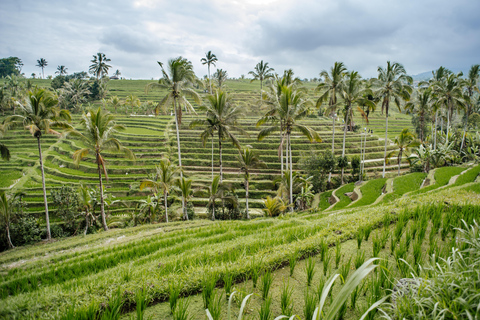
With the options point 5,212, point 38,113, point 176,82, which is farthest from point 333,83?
point 5,212

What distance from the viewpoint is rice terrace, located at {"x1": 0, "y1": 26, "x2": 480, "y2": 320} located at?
10.1ft

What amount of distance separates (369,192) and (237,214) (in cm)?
1055

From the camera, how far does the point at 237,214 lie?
21.5m

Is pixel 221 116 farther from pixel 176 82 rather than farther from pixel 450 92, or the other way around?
pixel 450 92

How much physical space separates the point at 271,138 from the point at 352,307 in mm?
36438

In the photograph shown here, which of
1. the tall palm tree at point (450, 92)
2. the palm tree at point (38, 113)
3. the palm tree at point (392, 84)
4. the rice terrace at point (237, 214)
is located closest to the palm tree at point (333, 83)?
the rice terrace at point (237, 214)

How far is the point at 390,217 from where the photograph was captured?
6.11 m

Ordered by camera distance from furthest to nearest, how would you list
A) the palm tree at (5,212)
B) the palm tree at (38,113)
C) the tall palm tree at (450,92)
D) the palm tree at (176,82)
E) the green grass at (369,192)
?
1. the tall palm tree at (450,92)
2. the palm tree at (176,82)
3. the green grass at (369,192)
4. the palm tree at (5,212)
5. the palm tree at (38,113)

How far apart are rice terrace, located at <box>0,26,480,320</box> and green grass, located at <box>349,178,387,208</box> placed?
0.25m

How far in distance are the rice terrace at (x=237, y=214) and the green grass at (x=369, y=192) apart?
0.82ft

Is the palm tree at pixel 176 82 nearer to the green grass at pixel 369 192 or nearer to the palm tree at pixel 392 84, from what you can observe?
the green grass at pixel 369 192

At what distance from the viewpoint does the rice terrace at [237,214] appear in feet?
10.1

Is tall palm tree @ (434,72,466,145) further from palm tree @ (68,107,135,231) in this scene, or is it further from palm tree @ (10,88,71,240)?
palm tree @ (10,88,71,240)

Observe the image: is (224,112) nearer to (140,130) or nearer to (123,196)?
(123,196)
